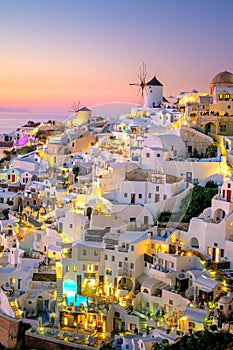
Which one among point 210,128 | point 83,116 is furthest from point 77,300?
point 83,116

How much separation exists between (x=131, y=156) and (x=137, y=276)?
21.9 feet

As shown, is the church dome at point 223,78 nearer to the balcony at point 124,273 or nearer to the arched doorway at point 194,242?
the arched doorway at point 194,242

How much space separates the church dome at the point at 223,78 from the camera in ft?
98.3

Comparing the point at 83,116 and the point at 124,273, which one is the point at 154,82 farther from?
the point at 124,273

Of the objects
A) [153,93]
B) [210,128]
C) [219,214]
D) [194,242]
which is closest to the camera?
[194,242]

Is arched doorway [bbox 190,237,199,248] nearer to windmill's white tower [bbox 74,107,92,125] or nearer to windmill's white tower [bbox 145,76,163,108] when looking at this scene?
windmill's white tower [bbox 145,76,163,108]

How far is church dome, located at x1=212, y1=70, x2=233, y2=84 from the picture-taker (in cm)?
2995

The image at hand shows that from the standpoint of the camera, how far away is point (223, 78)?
30141 mm

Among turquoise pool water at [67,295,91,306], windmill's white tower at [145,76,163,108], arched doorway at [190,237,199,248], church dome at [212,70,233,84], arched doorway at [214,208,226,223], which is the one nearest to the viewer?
turquoise pool water at [67,295,91,306]

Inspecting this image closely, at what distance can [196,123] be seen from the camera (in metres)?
26.2

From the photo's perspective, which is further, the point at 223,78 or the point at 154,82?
the point at 154,82

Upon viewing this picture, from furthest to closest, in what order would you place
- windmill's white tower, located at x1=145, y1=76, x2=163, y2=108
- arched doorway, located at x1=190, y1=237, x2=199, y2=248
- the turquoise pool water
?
windmill's white tower, located at x1=145, y1=76, x2=163, y2=108
arched doorway, located at x1=190, y1=237, x2=199, y2=248
the turquoise pool water

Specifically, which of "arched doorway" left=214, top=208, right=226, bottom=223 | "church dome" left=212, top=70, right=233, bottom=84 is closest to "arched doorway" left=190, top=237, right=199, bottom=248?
"arched doorway" left=214, top=208, right=226, bottom=223

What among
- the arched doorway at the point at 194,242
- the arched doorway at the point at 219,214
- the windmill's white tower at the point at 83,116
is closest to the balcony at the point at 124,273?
the arched doorway at the point at 194,242
